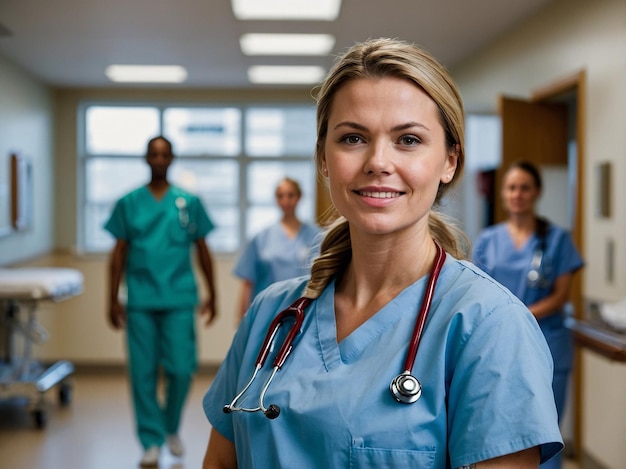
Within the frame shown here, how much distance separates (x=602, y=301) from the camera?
3781mm

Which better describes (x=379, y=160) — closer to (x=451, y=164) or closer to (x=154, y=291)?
(x=451, y=164)

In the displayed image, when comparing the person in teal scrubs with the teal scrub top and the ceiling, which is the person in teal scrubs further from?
the ceiling

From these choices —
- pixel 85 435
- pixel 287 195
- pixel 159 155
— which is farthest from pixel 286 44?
pixel 85 435

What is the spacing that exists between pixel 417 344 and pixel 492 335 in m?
0.10

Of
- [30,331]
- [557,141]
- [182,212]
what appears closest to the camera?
[182,212]

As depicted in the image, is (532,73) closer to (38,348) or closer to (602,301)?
(602,301)

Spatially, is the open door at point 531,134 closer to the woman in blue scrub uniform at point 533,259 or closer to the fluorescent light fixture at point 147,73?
the woman in blue scrub uniform at point 533,259

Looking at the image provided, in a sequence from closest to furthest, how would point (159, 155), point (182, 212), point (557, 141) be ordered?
1. point (159, 155)
2. point (182, 212)
3. point (557, 141)

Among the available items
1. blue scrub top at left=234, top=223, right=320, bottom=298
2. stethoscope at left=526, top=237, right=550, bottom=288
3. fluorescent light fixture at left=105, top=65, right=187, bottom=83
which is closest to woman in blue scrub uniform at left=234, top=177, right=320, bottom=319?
blue scrub top at left=234, top=223, right=320, bottom=298

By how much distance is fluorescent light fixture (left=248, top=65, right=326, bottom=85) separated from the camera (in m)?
6.12

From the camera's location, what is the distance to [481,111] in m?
5.09

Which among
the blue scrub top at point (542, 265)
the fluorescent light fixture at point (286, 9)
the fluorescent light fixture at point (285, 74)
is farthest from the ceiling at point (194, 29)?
the blue scrub top at point (542, 265)

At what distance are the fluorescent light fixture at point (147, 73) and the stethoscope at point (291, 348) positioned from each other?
506cm

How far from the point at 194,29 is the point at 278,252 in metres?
1.31
